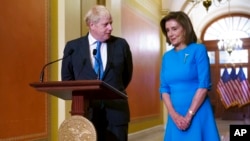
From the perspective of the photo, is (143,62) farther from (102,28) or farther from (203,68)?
(102,28)

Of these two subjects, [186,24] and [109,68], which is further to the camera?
[186,24]

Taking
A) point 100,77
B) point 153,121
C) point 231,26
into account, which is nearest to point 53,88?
point 100,77

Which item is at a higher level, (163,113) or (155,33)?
(155,33)

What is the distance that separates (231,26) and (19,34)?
15.0m

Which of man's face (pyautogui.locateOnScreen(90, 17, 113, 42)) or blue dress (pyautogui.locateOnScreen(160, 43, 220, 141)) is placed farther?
blue dress (pyautogui.locateOnScreen(160, 43, 220, 141))

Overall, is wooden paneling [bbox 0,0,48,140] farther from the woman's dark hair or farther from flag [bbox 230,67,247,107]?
flag [bbox 230,67,247,107]

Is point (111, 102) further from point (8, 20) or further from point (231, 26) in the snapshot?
point (231, 26)

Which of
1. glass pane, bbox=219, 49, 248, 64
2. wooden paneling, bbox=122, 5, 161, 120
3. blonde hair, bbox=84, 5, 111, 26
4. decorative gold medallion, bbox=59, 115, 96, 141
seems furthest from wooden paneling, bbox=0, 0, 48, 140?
glass pane, bbox=219, 49, 248, 64

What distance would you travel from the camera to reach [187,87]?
2729 millimetres

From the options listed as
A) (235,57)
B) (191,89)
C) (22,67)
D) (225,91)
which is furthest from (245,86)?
(191,89)

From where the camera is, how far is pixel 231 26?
1812cm

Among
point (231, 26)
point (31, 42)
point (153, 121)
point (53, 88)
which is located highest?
point (231, 26)

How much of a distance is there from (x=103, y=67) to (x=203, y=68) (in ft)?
2.21

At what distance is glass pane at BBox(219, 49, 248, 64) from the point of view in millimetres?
18047
